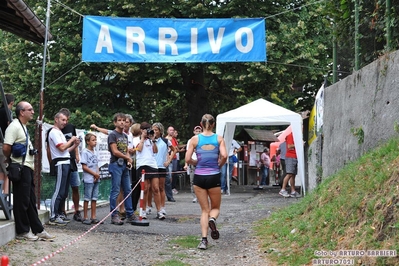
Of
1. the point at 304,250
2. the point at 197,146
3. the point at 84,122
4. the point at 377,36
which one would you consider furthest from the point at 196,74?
the point at 304,250

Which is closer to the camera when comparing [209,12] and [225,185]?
[225,185]

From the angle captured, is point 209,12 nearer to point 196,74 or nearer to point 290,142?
point 196,74

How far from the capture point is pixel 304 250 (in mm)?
8078

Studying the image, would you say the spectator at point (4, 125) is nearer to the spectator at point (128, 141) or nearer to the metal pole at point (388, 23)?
the spectator at point (128, 141)

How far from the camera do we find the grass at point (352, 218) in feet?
22.6

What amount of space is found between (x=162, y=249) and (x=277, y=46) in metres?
18.2

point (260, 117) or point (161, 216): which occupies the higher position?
point (260, 117)

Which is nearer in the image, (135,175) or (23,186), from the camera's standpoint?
(23,186)

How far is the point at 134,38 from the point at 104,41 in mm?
587

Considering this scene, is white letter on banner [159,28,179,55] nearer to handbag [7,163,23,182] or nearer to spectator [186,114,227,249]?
spectator [186,114,227,249]

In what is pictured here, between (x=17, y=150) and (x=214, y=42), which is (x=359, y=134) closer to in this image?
(x=214, y=42)

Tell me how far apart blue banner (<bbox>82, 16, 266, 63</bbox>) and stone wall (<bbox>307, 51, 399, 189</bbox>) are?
77.2 inches

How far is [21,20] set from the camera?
1072 centimetres

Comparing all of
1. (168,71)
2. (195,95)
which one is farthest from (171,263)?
(195,95)
